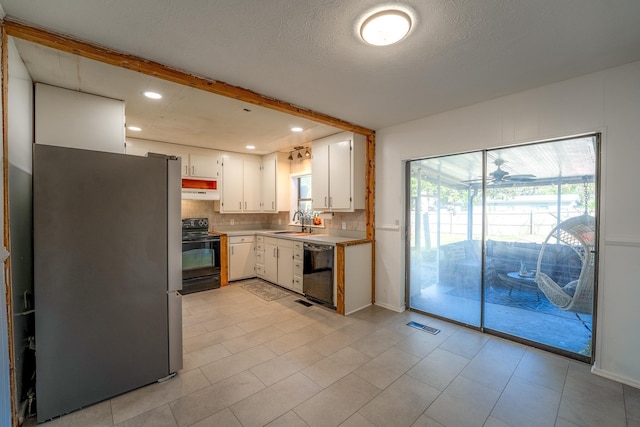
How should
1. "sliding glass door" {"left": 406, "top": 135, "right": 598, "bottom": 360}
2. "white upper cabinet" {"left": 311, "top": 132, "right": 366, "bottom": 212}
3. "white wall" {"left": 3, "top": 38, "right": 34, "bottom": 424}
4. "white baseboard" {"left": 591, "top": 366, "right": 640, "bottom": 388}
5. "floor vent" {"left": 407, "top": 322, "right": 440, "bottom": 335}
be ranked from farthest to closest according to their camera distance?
1. "white upper cabinet" {"left": 311, "top": 132, "right": 366, "bottom": 212}
2. "floor vent" {"left": 407, "top": 322, "right": 440, "bottom": 335}
3. "sliding glass door" {"left": 406, "top": 135, "right": 598, "bottom": 360}
4. "white baseboard" {"left": 591, "top": 366, "right": 640, "bottom": 388}
5. "white wall" {"left": 3, "top": 38, "right": 34, "bottom": 424}

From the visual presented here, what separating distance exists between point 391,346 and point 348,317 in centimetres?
85

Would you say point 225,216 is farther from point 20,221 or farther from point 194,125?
point 20,221

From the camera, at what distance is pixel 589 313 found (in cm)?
251

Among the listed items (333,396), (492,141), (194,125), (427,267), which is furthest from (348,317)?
(194,125)

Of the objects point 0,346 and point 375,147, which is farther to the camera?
point 375,147

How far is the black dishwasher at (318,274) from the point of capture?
3771 millimetres

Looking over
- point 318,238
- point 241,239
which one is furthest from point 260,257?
point 318,238

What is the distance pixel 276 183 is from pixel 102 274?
3702 millimetres

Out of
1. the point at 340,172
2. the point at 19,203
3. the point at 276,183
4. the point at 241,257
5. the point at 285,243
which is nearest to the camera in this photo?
the point at 19,203

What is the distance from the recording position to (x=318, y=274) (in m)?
3.93

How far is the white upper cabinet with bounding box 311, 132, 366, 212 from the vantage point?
3.91m

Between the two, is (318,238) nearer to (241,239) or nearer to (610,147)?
(241,239)

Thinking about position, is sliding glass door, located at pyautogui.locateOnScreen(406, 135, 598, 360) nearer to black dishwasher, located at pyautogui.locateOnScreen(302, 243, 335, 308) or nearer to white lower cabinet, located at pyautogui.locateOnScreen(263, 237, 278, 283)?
black dishwasher, located at pyautogui.locateOnScreen(302, 243, 335, 308)

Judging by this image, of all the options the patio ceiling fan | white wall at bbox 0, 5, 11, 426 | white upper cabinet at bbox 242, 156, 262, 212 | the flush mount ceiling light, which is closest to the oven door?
white upper cabinet at bbox 242, 156, 262, 212
